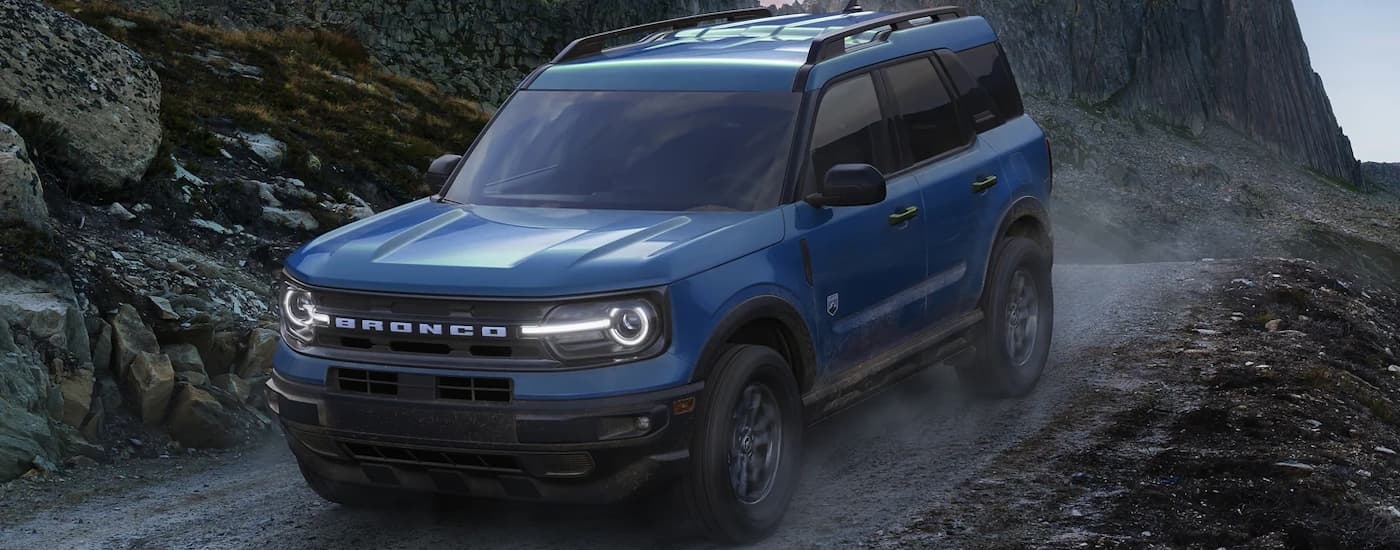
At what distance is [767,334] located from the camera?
6.20 meters

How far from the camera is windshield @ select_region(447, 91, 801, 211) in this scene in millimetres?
6426

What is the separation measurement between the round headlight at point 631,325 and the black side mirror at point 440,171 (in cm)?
203

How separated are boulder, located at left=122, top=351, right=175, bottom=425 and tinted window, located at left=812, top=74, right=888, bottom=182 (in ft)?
14.0

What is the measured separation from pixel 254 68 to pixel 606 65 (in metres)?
16.3

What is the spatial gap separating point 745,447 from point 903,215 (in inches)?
63.8

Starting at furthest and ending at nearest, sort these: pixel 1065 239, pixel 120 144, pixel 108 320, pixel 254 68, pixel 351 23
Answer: pixel 1065 239 → pixel 351 23 → pixel 254 68 → pixel 120 144 → pixel 108 320

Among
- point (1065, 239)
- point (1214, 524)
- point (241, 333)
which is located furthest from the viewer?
point (1065, 239)

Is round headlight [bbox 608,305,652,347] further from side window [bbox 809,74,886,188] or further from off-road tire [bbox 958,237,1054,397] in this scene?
off-road tire [bbox 958,237,1054,397]

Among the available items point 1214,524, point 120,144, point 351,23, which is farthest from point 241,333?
point 351,23

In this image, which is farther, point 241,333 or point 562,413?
point 241,333

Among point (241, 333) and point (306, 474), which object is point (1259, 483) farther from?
point (241, 333)

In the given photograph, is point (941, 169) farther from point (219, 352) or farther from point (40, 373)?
point (40, 373)

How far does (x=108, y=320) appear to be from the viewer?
29.6ft

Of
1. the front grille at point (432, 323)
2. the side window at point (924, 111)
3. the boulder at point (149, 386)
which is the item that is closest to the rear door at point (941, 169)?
the side window at point (924, 111)
